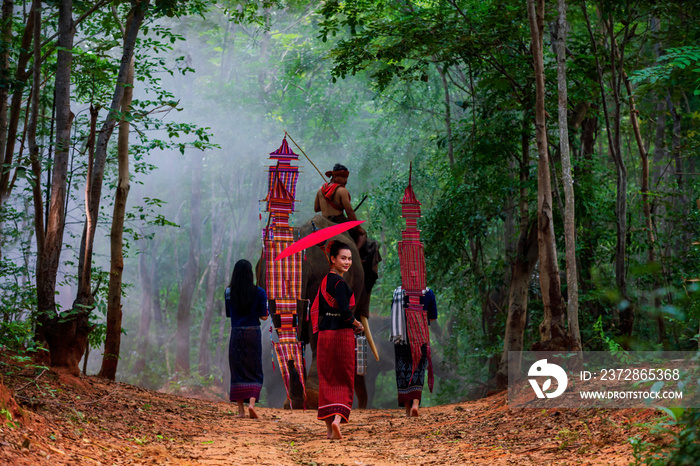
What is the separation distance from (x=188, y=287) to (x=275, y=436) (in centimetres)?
1631

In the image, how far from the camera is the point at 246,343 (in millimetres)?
7977

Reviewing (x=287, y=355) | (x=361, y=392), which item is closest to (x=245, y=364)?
(x=287, y=355)

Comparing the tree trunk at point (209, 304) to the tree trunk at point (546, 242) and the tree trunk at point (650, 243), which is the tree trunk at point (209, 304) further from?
the tree trunk at point (546, 242)

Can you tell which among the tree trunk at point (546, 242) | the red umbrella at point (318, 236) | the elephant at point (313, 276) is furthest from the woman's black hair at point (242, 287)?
the tree trunk at point (546, 242)

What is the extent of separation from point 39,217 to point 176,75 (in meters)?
20.1

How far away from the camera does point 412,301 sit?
26.9 feet

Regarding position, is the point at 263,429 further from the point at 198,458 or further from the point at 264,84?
the point at 264,84

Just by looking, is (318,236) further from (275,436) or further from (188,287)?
(188,287)

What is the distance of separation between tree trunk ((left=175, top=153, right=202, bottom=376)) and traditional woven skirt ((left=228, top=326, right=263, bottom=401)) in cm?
1420

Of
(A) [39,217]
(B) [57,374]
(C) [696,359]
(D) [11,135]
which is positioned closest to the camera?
(C) [696,359]

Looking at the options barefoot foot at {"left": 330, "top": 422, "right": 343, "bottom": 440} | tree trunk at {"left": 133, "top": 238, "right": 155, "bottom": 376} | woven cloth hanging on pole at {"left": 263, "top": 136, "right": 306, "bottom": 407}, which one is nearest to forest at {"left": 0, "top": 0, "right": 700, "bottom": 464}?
tree trunk at {"left": 133, "top": 238, "right": 155, "bottom": 376}

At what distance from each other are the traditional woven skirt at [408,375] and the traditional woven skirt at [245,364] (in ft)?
5.63

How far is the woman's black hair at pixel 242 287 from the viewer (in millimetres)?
7730

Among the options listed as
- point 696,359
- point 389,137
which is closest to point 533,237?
point 696,359
